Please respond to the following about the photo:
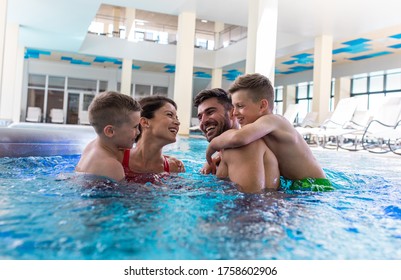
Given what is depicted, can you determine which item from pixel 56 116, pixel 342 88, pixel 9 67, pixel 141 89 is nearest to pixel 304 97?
pixel 342 88

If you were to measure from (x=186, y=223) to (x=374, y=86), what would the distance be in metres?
18.2

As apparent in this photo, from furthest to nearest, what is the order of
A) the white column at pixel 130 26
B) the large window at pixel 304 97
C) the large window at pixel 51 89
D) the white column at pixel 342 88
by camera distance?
the large window at pixel 304 97, the large window at pixel 51 89, the white column at pixel 342 88, the white column at pixel 130 26

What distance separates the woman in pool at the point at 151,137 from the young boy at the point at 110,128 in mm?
328

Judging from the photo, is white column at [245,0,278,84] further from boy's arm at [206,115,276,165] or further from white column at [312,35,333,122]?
boy's arm at [206,115,276,165]

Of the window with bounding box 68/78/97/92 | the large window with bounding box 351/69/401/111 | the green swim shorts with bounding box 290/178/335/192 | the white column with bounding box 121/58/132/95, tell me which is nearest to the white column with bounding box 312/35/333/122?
the large window with bounding box 351/69/401/111

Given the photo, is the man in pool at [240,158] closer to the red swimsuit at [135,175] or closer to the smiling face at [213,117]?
the smiling face at [213,117]

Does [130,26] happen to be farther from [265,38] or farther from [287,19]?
[265,38]

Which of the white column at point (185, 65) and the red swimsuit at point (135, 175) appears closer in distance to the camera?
the red swimsuit at point (135, 175)

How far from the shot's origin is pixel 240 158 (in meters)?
2.18

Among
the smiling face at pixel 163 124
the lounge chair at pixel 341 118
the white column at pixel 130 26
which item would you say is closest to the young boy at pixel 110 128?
the smiling face at pixel 163 124

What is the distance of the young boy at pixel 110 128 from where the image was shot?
2.17m

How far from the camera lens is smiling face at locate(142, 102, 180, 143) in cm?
261

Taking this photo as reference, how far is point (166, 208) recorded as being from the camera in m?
1.70
